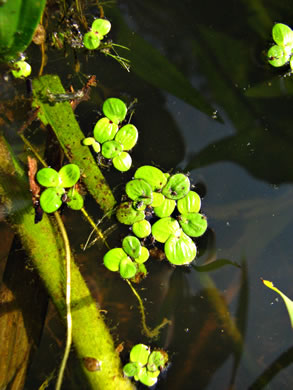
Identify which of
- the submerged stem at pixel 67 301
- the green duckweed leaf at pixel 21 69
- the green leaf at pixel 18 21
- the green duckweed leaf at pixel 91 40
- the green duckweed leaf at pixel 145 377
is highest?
the green leaf at pixel 18 21

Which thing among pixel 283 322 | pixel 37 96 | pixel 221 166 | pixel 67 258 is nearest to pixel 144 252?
pixel 67 258

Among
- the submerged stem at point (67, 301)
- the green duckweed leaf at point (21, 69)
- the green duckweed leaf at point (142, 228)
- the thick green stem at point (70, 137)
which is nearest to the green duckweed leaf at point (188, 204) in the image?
the green duckweed leaf at point (142, 228)

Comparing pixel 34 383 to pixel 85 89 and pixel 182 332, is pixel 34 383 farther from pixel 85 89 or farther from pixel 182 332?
pixel 85 89

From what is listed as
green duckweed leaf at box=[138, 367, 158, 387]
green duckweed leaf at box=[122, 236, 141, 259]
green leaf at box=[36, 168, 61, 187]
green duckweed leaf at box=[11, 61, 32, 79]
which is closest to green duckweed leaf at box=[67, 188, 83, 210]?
green leaf at box=[36, 168, 61, 187]

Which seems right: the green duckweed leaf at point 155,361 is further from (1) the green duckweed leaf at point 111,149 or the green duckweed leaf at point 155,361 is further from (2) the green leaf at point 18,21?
→ (2) the green leaf at point 18,21

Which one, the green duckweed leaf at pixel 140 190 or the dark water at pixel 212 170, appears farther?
the dark water at pixel 212 170

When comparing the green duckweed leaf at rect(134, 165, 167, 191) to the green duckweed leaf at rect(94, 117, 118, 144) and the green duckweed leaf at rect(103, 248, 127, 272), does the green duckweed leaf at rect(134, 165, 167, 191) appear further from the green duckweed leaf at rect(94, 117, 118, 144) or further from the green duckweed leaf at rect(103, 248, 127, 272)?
the green duckweed leaf at rect(103, 248, 127, 272)

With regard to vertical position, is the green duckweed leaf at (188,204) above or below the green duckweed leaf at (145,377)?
above
